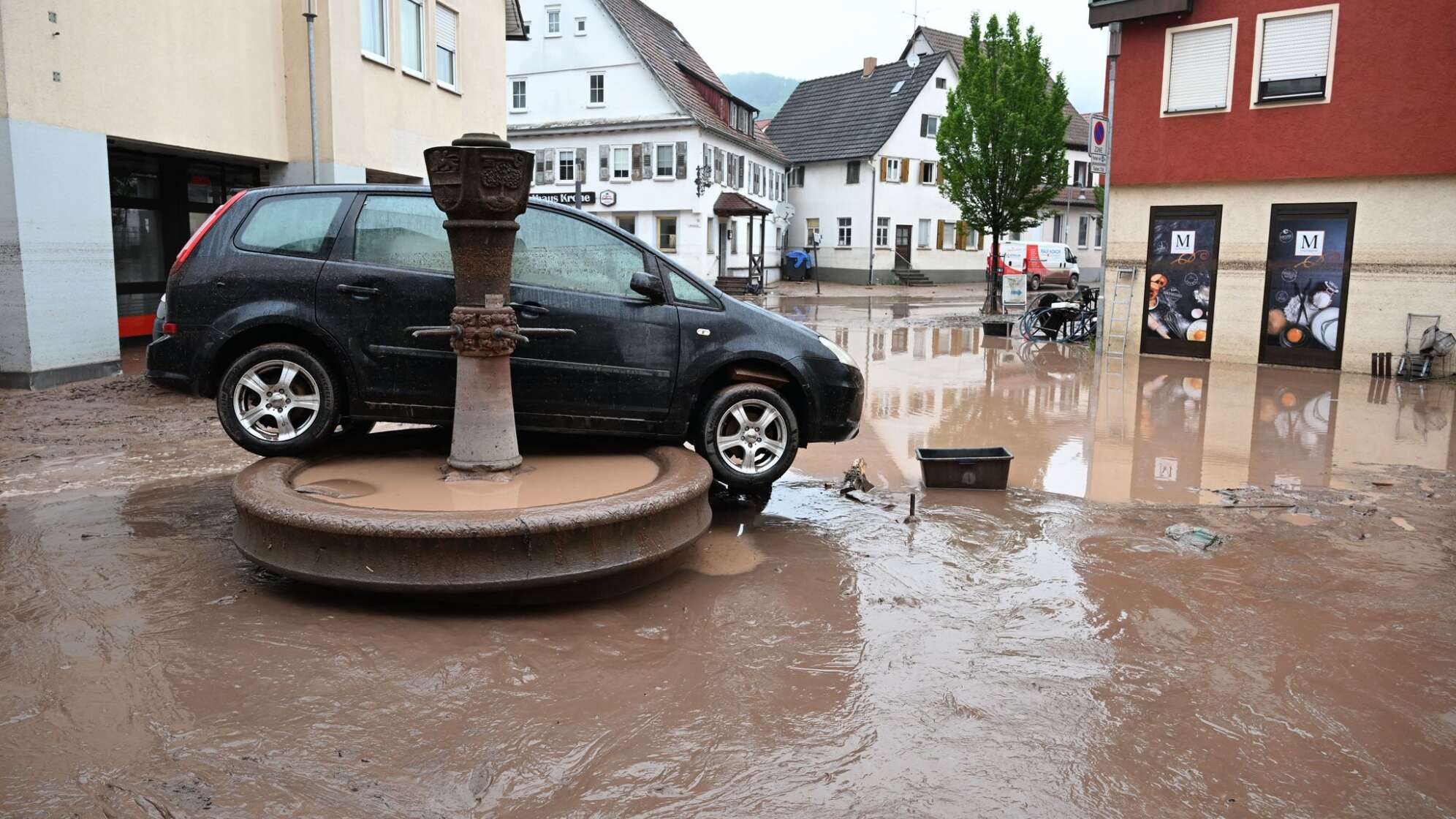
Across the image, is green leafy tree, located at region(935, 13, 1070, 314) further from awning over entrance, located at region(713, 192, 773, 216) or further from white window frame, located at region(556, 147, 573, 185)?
white window frame, located at region(556, 147, 573, 185)

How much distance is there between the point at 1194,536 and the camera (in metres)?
6.95

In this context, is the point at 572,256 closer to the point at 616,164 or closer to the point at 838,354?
the point at 838,354

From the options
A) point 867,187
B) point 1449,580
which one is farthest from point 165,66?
point 867,187

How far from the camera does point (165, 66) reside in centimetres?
1361

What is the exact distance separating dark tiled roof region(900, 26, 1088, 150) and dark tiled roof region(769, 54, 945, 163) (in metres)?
1.30

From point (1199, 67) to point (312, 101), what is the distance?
14.7 metres

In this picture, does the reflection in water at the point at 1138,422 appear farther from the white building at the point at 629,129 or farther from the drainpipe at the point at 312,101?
the white building at the point at 629,129

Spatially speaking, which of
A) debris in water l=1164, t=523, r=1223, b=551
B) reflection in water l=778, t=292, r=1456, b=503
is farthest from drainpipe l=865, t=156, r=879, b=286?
debris in water l=1164, t=523, r=1223, b=551

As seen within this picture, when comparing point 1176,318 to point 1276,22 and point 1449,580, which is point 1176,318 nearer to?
point 1276,22

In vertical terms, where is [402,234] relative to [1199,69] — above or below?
below

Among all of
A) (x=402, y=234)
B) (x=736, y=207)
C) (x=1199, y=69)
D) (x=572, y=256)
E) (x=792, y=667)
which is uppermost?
(x=1199, y=69)

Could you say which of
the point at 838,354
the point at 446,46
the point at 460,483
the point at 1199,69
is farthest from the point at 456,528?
the point at 1199,69

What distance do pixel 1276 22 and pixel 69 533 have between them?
60.7 ft

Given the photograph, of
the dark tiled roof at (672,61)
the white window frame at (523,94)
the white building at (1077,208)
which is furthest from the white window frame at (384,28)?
the white building at (1077,208)
